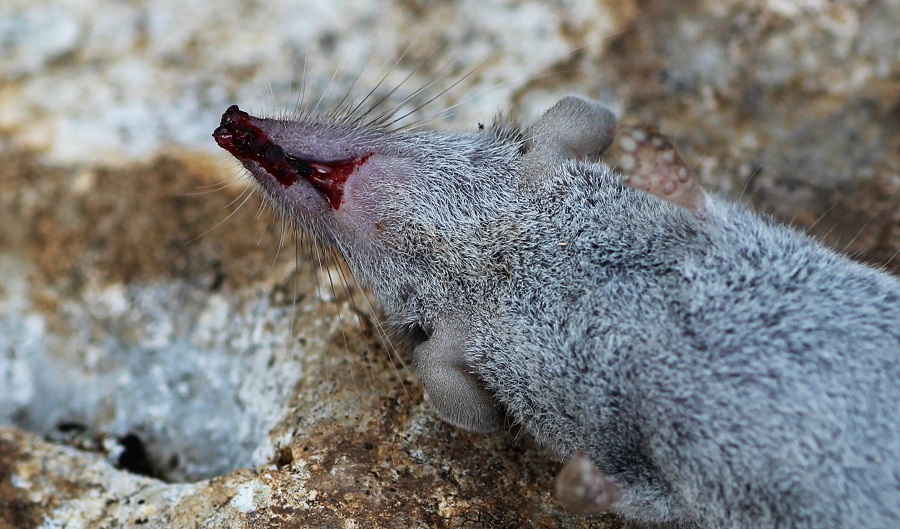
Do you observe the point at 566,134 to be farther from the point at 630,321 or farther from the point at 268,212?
the point at 268,212

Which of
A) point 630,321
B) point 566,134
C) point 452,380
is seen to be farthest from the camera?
point 566,134

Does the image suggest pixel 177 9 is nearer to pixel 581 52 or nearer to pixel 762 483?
pixel 581 52

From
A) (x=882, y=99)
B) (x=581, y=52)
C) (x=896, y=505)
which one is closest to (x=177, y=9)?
(x=581, y=52)

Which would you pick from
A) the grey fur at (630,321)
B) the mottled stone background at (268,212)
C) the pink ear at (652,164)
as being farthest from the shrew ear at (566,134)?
the mottled stone background at (268,212)

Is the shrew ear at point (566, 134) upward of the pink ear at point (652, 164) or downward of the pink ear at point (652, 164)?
upward

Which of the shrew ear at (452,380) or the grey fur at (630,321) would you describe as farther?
the shrew ear at (452,380)

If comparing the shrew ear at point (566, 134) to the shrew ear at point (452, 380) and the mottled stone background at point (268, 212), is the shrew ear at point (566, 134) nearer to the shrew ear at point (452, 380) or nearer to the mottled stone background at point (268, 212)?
the shrew ear at point (452, 380)

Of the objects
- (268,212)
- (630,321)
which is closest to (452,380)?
(630,321)

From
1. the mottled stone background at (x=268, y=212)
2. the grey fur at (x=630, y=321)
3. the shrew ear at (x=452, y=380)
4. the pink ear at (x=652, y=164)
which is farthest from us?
the mottled stone background at (x=268, y=212)
